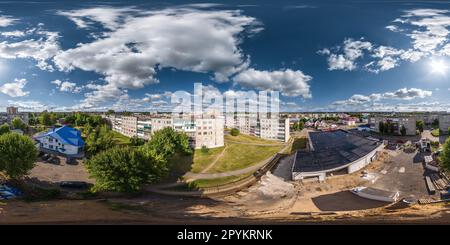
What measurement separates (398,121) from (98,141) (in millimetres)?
6701

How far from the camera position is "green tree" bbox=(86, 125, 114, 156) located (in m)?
5.22

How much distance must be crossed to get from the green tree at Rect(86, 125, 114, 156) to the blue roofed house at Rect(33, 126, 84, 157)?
0.28m

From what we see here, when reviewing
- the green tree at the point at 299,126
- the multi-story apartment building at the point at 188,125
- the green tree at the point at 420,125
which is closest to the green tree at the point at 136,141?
the multi-story apartment building at the point at 188,125

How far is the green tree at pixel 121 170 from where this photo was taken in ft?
16.2

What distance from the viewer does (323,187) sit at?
13.1ft

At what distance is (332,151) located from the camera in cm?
435

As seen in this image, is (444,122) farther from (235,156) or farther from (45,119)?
(45,119)

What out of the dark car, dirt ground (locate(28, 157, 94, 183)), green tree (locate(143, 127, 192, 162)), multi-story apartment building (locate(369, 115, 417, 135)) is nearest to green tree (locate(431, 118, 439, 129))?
multi-story apartment building (locate(369, 115, 417, 135))

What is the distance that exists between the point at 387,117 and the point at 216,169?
354cm

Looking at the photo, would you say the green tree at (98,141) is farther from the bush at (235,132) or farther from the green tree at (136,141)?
the bush at (235,132)

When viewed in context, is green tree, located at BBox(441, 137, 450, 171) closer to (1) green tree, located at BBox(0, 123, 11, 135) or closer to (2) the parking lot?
(2) the parking lot
